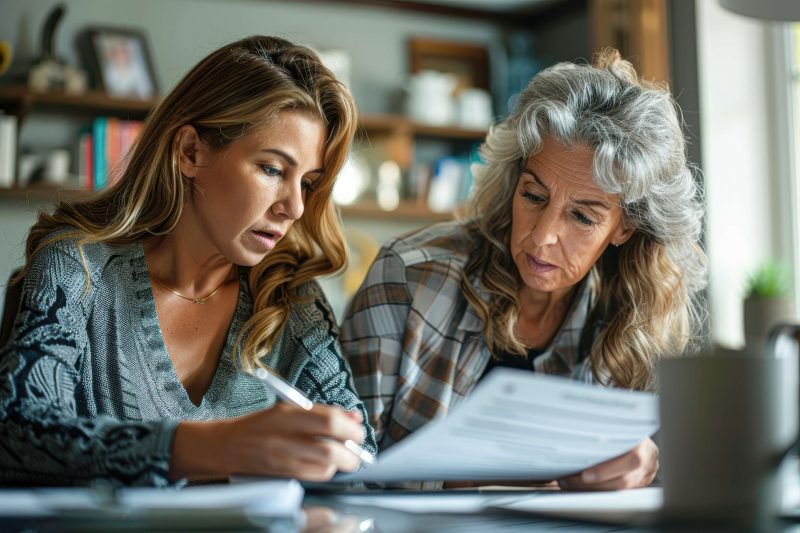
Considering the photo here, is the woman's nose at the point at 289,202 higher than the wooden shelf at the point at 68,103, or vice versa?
the wooden shelf at the point at 68,103

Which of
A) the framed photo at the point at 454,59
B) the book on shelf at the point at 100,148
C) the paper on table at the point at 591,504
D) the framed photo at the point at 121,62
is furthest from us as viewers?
the framed photo at the point at 454,59

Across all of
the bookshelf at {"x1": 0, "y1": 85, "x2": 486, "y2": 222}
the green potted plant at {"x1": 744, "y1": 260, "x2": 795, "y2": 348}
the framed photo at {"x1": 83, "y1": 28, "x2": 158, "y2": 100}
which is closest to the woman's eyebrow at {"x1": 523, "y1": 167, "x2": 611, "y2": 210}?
the green potted plant at {"x1": 744, "y1": 260, "x2": 795, "y2": 348}

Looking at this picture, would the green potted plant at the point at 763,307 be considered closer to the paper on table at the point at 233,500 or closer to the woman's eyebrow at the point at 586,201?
the woman's eyebrow at the point at 586,201

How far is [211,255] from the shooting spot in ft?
4.91

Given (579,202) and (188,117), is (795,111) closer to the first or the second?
(579,202)

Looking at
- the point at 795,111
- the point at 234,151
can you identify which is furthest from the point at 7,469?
the point at 795,111

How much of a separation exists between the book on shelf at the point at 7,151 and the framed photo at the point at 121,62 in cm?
45

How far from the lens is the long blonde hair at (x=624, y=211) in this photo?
1.56 meters

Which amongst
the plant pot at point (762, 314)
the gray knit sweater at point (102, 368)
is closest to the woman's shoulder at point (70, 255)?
the gray knit sweater at point (102, 368)

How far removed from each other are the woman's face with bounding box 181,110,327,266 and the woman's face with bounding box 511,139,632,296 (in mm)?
→ 383

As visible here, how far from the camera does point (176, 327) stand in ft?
4.72

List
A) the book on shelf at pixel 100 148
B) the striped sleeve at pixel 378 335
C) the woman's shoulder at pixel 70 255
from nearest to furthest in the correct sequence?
the woman's shoulder at pixel 70 255
the striped sleeve at pixel 378 335
the book on shelf at pixel 100 148

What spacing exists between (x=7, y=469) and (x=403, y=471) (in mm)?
403

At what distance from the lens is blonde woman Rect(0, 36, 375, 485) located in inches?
52.1
